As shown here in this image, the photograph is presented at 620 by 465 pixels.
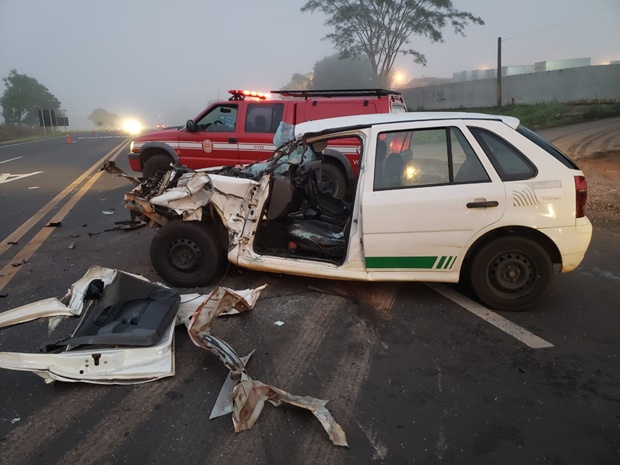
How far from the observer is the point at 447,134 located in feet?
12.5

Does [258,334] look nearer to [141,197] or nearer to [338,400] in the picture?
[338,400]

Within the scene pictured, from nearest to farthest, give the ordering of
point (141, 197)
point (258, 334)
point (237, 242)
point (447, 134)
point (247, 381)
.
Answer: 1. point (247, 381)
2. point (258, 334)
3. point (447, 134)
4. point (237, 242)
5. point (141, 197)

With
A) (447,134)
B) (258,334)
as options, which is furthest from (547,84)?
(258,334)

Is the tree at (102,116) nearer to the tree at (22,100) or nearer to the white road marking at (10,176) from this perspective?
the tree at (22,100)

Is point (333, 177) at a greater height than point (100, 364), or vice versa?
point (333, 177)

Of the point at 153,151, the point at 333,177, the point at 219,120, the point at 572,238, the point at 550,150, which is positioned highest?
the point at 219,120

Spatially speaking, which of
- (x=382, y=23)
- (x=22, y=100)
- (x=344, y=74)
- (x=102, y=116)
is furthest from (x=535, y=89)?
(x=102, y=116)

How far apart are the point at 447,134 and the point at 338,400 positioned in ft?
7.84

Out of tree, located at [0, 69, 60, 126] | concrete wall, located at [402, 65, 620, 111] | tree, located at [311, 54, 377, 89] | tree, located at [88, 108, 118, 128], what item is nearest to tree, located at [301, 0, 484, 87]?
concrete wall, located at [402, 65, 620, 111]

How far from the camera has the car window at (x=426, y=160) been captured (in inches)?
147

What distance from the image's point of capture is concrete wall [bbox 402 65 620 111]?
72.6 ft

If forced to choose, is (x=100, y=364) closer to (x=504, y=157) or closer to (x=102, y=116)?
(x=504, y=157)

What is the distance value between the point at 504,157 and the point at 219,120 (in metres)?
6.30

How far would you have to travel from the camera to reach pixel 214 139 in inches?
345
